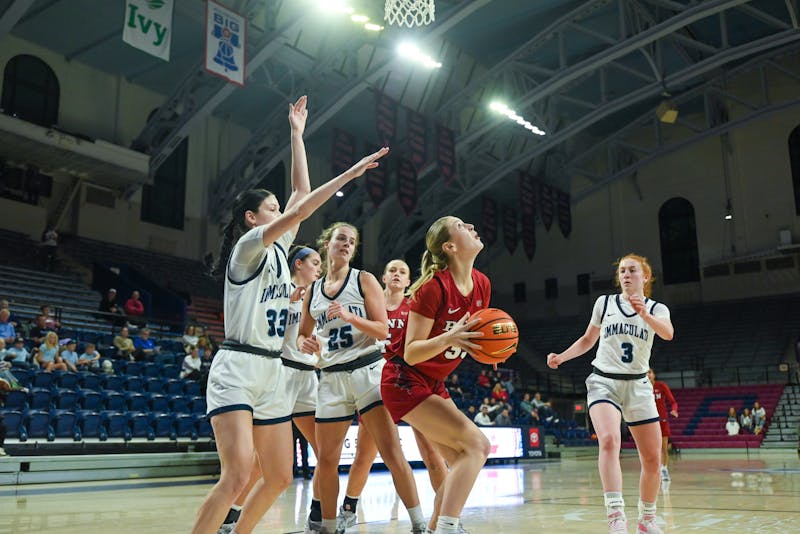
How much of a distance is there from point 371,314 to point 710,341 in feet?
91.9

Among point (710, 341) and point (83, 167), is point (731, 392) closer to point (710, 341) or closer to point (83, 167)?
point (710, 341)

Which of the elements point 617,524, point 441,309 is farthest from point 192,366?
point 441,309

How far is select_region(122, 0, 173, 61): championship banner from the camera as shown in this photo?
584 inches

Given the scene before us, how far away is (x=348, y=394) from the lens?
194 inches

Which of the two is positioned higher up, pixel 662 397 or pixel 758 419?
pixel 662 397

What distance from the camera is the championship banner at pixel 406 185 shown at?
23172mm

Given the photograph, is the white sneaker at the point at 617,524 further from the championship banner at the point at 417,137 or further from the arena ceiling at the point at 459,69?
the championship banner at the point at 417,137

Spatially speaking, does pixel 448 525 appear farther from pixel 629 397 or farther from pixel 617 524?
pixel 629 397

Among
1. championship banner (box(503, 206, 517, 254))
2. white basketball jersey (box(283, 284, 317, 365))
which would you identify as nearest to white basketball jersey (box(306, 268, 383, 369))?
white basketball jersey (box(283, 284, 317, 365))

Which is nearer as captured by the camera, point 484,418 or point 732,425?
point 484,418

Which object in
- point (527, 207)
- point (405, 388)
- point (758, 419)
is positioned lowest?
point (758, 419)

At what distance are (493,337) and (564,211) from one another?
87.2 feet

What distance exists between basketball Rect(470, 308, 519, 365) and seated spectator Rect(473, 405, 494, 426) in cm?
1399

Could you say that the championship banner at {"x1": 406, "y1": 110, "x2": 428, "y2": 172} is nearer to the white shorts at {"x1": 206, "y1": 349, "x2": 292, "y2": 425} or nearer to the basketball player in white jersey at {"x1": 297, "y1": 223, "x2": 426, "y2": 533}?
the basketball player in white jersey at {"x1": 297, "y1": 223, "x2": 426, "y2": 533}
